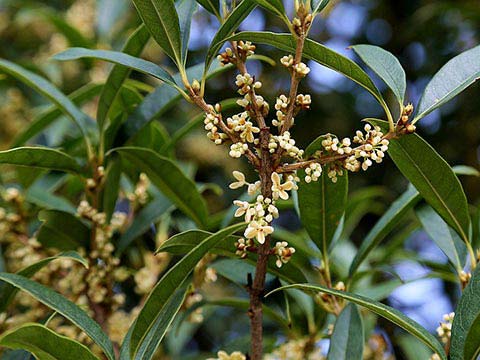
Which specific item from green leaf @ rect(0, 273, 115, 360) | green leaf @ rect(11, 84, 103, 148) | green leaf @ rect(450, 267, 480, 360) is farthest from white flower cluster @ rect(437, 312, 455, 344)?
green leaf @ rect(11, 84, 103, 148)

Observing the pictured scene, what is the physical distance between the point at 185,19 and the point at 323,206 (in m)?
0.28

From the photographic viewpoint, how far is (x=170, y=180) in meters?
0.95

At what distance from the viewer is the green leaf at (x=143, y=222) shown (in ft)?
3.42

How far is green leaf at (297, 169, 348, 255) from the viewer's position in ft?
2.72

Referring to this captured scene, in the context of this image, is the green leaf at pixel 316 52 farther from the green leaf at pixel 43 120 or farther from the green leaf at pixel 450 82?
the green leaf at pixel 43 120

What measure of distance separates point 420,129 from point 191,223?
1119mm

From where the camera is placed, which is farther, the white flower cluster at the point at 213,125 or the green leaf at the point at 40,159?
the green leaf at the point at 40,159

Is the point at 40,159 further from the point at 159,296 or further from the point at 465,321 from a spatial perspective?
the point at 465,321

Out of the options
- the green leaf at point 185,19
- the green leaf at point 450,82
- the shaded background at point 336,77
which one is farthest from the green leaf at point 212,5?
the shaded background at point 336,77

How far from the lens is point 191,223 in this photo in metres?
1.18

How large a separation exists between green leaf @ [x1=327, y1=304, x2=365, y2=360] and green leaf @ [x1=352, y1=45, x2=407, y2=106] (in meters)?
0.26

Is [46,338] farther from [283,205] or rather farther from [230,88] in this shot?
[230,88]

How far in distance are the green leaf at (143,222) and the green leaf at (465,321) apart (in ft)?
1.56

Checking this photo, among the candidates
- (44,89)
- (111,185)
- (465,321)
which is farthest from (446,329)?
(44,89)
